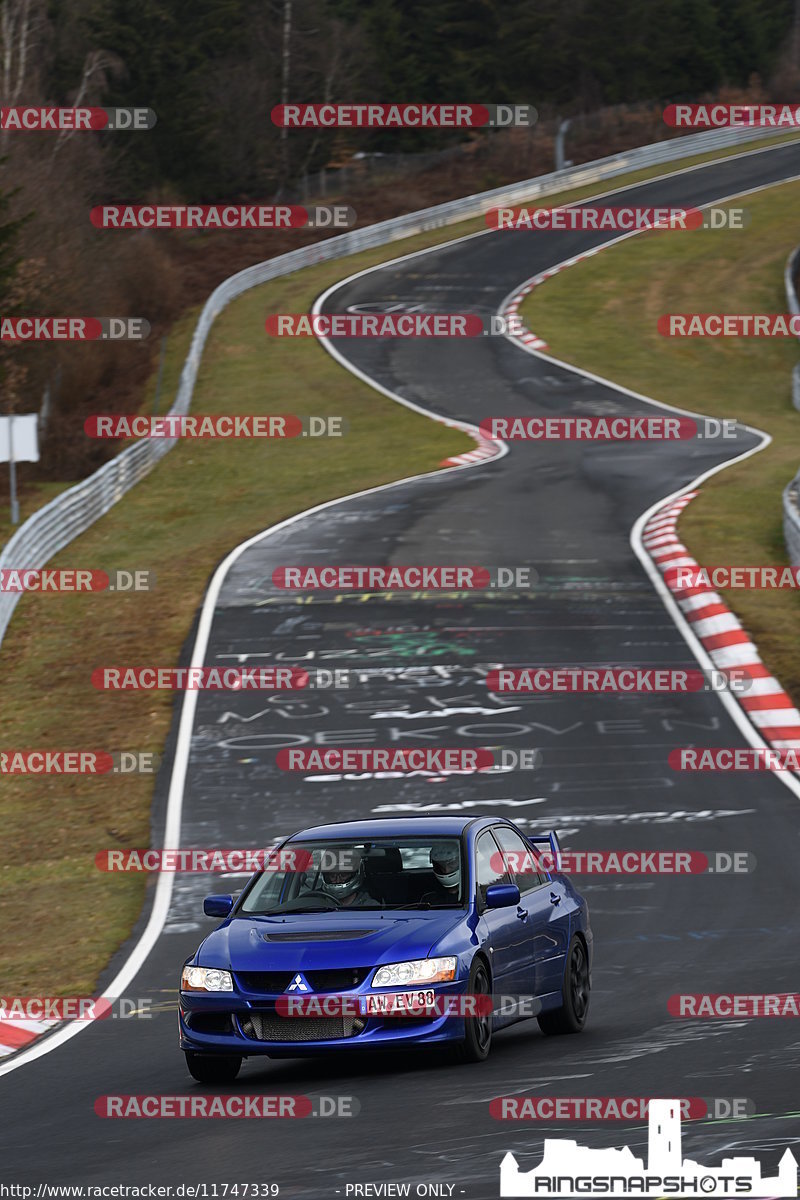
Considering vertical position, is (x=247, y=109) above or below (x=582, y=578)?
above

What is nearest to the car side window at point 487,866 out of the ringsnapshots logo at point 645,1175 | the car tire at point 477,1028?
the car tire at point 477,1028

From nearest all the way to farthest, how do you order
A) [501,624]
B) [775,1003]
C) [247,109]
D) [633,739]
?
[775,1003]
[633,739]
[501,624]
[247,109]

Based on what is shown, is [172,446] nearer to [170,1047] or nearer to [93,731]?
[93,731]

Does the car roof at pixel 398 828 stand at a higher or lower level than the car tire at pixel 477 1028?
higher

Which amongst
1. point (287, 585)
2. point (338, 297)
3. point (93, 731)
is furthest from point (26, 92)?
point (93, 731)

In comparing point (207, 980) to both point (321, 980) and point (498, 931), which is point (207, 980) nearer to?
point (321, 980)

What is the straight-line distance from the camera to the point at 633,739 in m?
20.8

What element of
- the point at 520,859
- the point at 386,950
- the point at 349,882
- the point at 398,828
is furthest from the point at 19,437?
the point at 386,950

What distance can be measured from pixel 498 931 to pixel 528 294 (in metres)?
52.3

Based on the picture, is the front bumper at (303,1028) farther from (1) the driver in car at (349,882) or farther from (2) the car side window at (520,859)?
(2) the car side window at (520,859)

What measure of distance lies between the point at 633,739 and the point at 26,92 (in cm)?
4878

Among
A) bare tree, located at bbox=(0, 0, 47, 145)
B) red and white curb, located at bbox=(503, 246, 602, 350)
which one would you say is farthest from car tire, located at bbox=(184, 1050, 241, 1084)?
bare tree, located at bbox=(0, 0, 47, 145)

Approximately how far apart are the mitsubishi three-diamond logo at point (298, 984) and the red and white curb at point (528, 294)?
153 feet

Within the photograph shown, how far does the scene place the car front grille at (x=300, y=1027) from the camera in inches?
367
